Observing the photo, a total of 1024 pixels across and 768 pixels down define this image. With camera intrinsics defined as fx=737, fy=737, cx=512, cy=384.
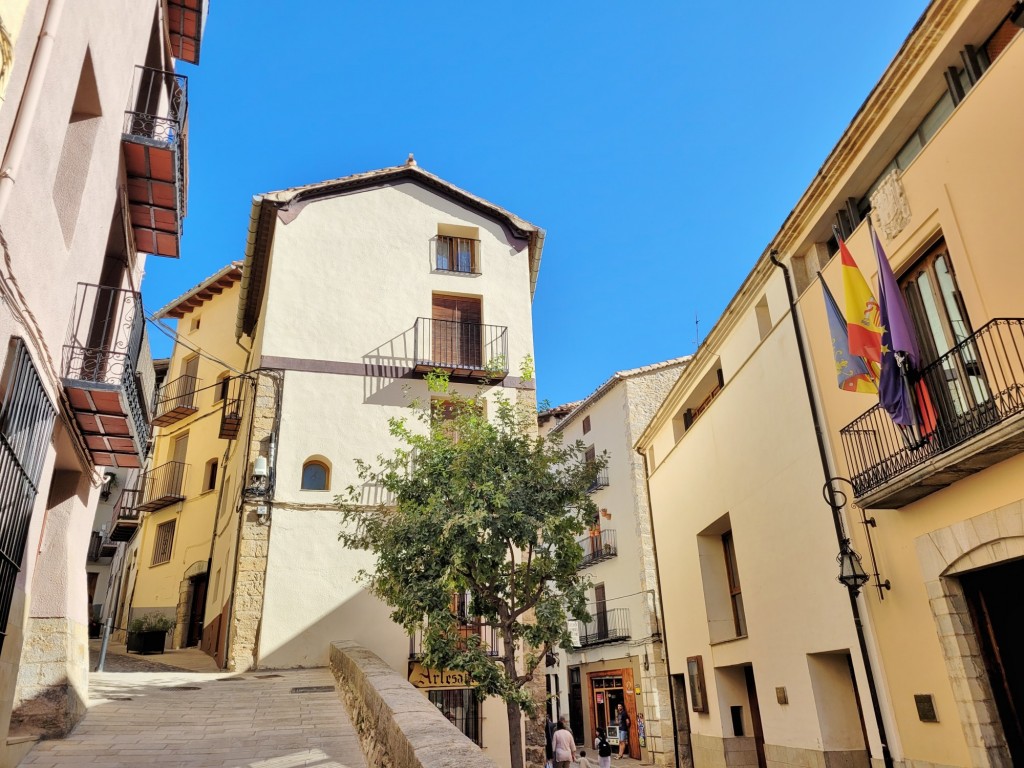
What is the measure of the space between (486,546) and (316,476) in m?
5.89

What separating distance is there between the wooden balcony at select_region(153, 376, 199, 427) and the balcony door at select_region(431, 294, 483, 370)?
10031mm

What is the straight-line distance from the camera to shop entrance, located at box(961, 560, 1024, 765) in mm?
6754

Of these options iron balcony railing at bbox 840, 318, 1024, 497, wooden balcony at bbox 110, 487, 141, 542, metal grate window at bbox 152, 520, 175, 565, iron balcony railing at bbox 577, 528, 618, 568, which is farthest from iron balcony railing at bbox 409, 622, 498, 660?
wooden balcony at bbox 110, 487, 141, 542

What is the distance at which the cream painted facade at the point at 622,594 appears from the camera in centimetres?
2283

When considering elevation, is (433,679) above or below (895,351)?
below

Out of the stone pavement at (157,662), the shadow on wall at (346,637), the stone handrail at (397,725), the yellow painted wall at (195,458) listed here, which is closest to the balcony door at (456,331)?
the shadow on wall at (346,637)

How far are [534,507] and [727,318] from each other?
4900mm

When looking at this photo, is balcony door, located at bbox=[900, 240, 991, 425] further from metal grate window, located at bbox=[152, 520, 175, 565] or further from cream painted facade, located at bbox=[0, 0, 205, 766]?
metal grate window, located at bbox=[152, 520, 175, 565]

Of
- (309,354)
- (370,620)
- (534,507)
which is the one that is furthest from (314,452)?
(534,507)

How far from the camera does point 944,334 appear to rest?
303 inches

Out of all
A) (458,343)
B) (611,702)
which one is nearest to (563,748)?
(458,343)

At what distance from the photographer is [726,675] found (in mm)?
13055

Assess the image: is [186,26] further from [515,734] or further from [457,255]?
[515,734]

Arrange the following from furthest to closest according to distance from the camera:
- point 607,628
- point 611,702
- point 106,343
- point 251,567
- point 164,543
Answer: point 611,702 < point 607,628 < point 164,543 < point 251,567 < point 106,343
